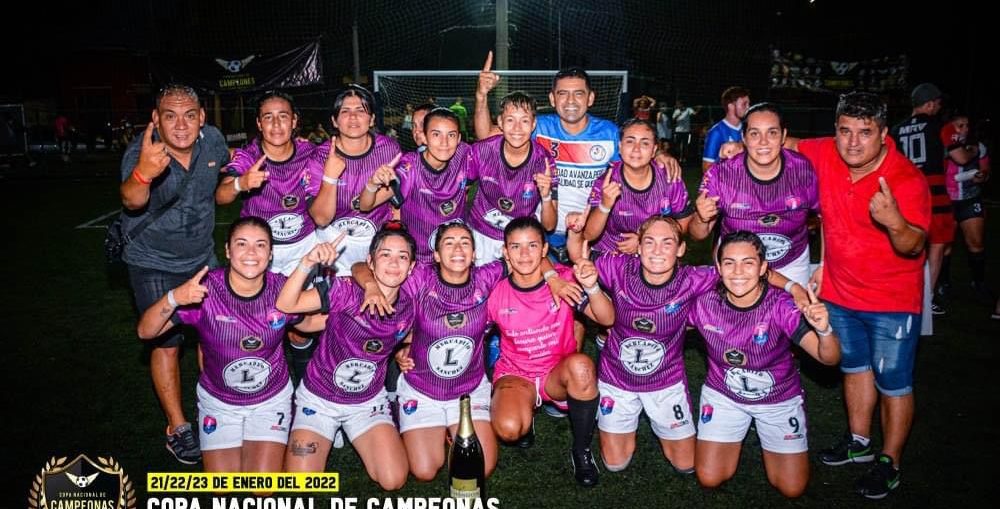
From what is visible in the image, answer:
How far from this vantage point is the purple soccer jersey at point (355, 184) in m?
4.57

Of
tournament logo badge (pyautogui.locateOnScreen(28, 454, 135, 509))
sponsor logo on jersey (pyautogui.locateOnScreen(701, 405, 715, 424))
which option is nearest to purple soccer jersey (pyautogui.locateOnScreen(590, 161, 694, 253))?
sponsor logo on jersey (pyautogui.locateOnScreen(701, 405, 715, 424))

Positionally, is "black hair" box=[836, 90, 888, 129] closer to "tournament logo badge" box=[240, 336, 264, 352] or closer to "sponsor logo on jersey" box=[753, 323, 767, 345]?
"sponsor logo on jersey" box=[753, 323, 767, 345]

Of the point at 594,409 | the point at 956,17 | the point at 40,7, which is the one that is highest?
the point at 40,7

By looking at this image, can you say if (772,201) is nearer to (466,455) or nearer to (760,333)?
(760,333)

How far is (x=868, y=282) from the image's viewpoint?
370 cm

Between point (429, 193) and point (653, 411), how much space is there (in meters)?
2.12

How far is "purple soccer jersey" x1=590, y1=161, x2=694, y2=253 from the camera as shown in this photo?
4.49m

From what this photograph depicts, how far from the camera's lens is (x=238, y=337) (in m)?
3.70

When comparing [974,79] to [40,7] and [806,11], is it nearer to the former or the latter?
[806,11]

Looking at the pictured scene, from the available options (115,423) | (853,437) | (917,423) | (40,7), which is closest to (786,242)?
(853,437)

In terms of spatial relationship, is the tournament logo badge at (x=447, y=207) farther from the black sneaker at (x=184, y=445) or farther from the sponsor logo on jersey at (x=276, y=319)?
the black sneaker at (x=184, y=445)

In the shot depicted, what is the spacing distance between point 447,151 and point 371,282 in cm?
117

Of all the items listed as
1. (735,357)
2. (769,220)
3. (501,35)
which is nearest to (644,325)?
(735,357)

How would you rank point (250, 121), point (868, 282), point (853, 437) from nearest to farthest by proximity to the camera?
point (868, 282) < point (853, 437) < point (250, 121)
